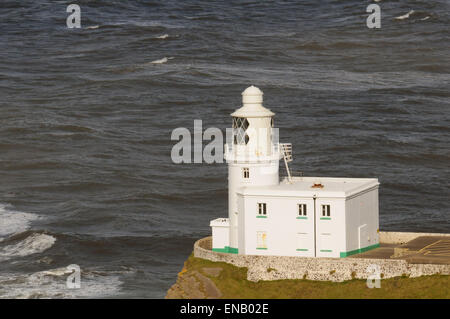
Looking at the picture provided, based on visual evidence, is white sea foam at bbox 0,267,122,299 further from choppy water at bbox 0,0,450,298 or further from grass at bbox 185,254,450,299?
grass at bbox 185,254,450,299

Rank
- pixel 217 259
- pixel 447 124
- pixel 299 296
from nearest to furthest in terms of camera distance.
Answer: pixel 299 296 → pixel 217 259 → pixel 447 124

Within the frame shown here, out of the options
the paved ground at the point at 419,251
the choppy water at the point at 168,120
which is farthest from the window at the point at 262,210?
the choppy water at the point at 168,120

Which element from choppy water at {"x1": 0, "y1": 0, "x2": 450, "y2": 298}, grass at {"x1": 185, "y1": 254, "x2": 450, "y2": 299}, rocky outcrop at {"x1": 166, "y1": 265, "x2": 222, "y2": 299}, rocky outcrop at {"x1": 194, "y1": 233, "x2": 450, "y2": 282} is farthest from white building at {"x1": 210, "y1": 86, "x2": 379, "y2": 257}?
choppy water at {"x1": 0, "y1": 0, "x2": 450, "y2": 298}

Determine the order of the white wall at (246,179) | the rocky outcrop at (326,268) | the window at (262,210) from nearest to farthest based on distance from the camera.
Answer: the rocky outcrop at (326,268)
the window at (262,210)
the white wall at (246,179)

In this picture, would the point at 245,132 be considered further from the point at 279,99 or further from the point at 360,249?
the point at 279,99

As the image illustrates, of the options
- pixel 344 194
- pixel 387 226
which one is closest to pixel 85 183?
pixel 387 226

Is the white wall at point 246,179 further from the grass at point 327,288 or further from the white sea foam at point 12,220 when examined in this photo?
the white sea foam at point 12,220

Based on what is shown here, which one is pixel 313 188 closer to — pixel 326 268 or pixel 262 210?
pixel 262 210

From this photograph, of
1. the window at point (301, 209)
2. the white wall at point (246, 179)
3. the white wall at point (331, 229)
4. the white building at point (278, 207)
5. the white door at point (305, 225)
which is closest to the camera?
the white wall at point (331, 229)
